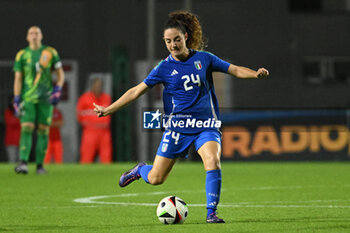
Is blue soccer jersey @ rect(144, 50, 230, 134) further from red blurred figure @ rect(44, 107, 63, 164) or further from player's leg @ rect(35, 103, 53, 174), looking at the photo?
red blurred figure @ rect(44, 107, 63, 164)

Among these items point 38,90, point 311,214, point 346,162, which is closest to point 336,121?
point 346,162

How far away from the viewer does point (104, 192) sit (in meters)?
10.9

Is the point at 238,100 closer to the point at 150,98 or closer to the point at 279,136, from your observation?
the point at 150,98

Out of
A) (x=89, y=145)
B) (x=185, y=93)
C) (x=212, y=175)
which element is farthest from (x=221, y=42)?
(x=212, y=175)

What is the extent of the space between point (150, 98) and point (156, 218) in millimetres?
17589

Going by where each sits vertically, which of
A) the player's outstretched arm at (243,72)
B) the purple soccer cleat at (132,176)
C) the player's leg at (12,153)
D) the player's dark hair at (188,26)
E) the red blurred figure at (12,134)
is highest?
the player's dark hair at (188,26)

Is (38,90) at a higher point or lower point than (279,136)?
higher

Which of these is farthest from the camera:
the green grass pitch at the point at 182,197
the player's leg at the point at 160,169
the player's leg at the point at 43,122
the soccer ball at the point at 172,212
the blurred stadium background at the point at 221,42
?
the blurred stadium background at the point at 221,42

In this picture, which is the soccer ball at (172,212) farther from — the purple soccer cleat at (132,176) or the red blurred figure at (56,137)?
the red blurred figure at (56,137)

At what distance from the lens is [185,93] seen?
761cm

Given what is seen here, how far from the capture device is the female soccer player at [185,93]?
7.50m

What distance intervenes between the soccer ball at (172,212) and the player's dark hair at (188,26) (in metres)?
1.40

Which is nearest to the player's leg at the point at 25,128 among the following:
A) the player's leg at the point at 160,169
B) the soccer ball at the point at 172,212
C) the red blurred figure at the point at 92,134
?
the red blurred figure at the point at 92,134

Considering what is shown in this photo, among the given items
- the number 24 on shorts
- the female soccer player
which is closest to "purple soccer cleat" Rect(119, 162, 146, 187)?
the female soccer player
